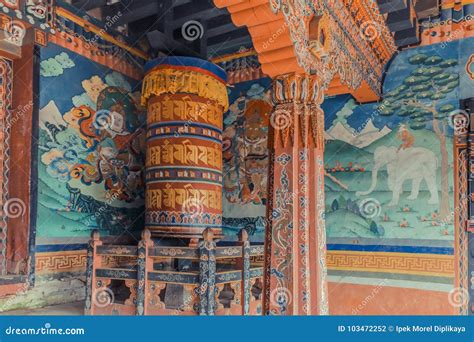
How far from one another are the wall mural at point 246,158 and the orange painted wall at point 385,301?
111 centimetres

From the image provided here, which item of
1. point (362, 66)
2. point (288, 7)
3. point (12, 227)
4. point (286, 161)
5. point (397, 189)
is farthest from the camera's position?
point (397, 189)

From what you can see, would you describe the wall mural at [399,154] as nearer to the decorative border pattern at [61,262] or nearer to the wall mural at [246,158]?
the wall mural at [246,158]

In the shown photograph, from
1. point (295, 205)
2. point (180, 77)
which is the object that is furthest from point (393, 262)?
point (180, 77)

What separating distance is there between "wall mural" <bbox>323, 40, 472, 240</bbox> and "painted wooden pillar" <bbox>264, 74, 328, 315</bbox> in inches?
80.3

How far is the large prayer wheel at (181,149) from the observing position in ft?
14.6

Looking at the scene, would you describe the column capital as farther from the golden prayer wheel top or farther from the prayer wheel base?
the prayer wheel base

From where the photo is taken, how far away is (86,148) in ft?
15.6

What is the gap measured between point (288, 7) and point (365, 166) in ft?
8.71

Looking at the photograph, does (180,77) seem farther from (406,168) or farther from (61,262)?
(406,168)

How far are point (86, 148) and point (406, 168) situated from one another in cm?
336

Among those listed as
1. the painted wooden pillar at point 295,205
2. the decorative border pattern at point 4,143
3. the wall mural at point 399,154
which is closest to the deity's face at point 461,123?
the wall mural at point 399,154

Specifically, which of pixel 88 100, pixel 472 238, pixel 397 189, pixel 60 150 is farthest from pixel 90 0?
pixel 472 238

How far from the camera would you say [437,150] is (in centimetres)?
464

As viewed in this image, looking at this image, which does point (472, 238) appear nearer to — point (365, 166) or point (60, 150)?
point (365, 166)
